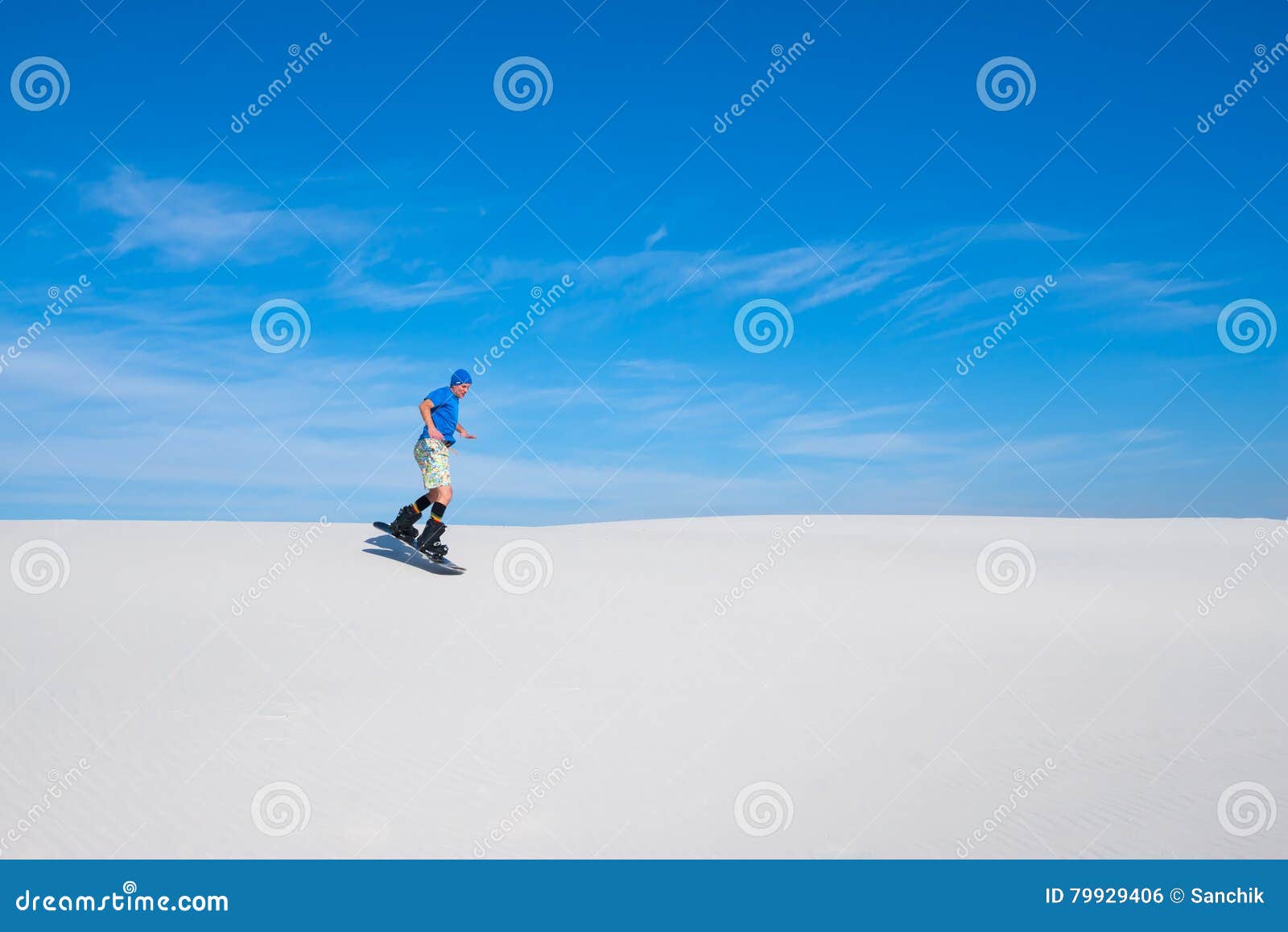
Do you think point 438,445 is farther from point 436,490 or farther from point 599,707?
point 599,707

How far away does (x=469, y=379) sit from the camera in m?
10.5

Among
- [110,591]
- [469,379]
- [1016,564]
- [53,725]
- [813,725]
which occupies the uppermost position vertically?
[1016,564]

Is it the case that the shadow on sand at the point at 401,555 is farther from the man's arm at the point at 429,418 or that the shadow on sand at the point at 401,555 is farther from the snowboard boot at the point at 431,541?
the man's arm at the point at 429,418

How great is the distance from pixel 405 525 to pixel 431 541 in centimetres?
47

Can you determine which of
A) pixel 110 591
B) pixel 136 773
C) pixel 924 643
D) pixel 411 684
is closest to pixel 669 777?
pixel 411 684

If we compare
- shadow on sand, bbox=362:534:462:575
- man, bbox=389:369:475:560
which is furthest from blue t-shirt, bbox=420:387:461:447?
shadow on sand, bbox=362:534:462:575

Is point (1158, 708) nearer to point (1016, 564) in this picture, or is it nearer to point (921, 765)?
point (921, 765)

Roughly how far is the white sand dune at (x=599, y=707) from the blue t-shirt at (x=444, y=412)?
6.13 feet

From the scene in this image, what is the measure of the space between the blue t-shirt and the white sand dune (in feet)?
6.13

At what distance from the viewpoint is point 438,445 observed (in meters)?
10.3

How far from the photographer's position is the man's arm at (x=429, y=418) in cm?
1023

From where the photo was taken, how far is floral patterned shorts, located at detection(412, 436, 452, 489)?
10320 mm

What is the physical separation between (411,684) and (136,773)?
2.40 meters

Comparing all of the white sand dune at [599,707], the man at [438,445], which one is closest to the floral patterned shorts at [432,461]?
the man at [438,445]
